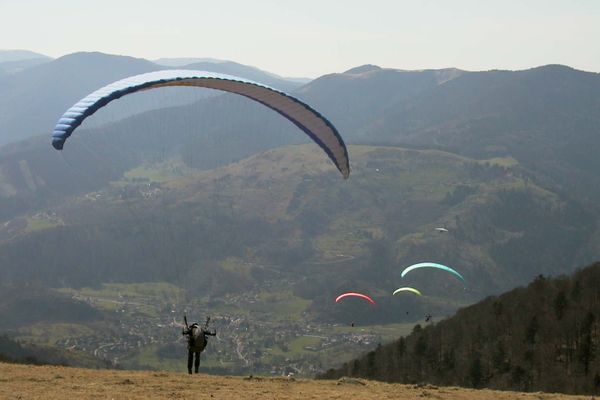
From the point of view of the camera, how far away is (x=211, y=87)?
109 ft

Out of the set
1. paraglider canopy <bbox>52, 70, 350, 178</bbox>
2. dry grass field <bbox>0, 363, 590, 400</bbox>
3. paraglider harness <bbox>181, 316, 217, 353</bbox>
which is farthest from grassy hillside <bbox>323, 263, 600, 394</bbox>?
paraglider harness <bbox>181, 316, 217, 353</bbox>

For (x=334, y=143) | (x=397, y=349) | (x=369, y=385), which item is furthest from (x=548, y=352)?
Answer: (x=369, y=385)

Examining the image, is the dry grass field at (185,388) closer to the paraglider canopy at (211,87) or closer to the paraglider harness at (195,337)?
the paraglider harness at (195,337)

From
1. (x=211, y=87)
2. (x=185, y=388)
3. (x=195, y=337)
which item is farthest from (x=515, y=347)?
(x=185, y=388)

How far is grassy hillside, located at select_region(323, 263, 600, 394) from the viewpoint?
65.0m

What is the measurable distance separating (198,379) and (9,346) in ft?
461

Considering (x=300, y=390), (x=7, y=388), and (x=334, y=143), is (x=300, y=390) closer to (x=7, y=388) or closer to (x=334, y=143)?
(x=7, y=388)

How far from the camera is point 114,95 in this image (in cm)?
2897

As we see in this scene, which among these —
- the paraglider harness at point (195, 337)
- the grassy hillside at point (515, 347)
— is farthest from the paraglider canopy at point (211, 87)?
the grassy hillside at point (515, 347)

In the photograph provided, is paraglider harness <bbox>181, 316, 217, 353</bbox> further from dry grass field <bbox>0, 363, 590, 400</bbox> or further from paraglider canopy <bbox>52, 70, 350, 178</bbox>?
paraglider canopy <bbox>52, 70, 350, 178</bbox>

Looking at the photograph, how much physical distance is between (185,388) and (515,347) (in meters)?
61.3

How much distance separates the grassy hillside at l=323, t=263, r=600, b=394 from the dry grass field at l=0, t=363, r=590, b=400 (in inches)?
1278

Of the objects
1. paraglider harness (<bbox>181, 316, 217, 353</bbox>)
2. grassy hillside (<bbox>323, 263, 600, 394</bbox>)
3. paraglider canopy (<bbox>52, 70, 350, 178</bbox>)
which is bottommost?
grassy hillside (<bbox>323, 263, 600, 394</bbox>)

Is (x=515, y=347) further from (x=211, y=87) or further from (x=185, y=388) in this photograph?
(x=185, y=388)
